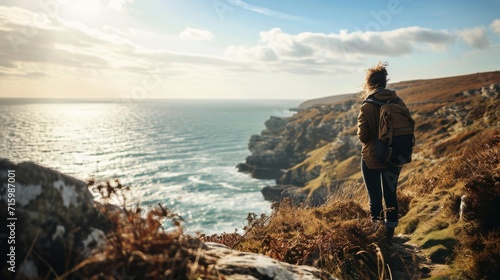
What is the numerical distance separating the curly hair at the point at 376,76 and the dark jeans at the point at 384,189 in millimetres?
1423

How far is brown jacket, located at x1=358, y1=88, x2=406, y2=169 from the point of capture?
535 centimetres

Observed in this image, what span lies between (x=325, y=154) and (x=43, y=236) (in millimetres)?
72589

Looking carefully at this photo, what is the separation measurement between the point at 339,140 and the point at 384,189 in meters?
69.9

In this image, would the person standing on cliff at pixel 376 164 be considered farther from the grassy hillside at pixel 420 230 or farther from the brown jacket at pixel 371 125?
the grassy hillside at pixel 420 230

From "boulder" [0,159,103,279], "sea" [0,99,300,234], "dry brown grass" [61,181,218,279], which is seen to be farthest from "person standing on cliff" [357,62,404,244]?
"sea" [0,99,300,234]

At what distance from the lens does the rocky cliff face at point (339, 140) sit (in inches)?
1865

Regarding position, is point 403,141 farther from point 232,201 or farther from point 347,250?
point 232,201

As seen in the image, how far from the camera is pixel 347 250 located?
178 inches

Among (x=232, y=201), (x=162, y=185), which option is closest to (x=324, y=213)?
(x=232, y=201)

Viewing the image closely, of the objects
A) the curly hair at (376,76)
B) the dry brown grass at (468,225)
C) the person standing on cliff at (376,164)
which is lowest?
the dry brown grass at (468,225)

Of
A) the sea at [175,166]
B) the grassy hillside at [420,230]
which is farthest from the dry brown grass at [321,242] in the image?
the sea at [175,166]

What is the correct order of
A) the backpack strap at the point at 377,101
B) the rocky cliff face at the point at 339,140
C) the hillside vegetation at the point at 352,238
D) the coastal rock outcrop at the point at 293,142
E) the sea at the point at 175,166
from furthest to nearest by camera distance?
the coastal rock outcrop at the point at 293,142 < the sea at the point at 175,166 < the rocky cliff face at the point at 339,140 < the backpack strap at the point at 377,101 < the hillside vegetation at the point at 352,238

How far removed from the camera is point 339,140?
7294cm

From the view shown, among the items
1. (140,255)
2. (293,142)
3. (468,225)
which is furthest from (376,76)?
(293,142)
